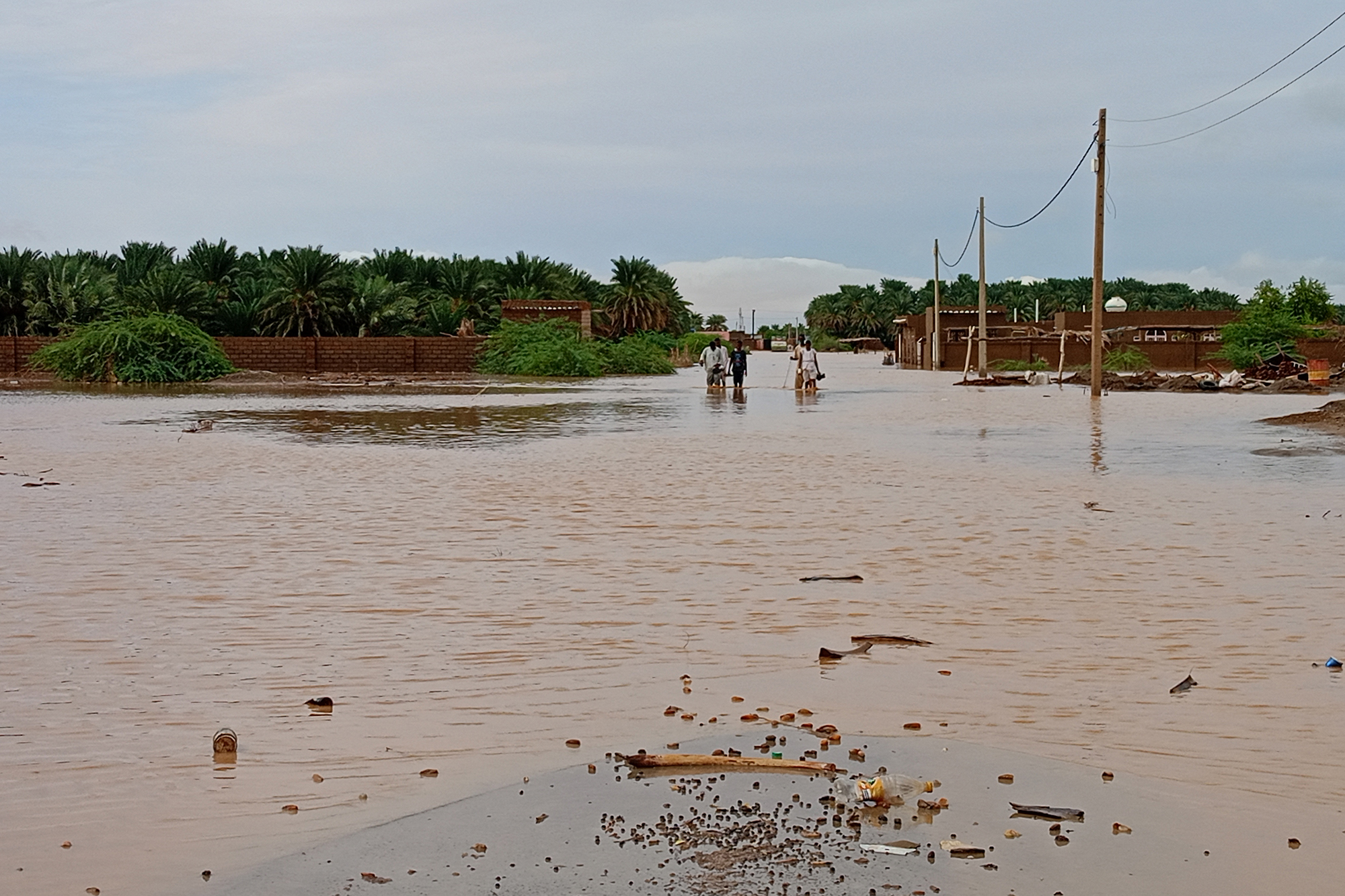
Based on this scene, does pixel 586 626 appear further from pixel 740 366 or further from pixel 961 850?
pixel 740 366

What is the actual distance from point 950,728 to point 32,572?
20.9ft

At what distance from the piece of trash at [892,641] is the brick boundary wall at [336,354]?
47417 mm

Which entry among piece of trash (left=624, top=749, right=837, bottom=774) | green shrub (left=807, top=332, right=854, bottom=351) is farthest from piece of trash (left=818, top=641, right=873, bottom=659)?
green shrub (left=807, top=332, right=854, bottom=351)

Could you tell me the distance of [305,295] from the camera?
2149 inches

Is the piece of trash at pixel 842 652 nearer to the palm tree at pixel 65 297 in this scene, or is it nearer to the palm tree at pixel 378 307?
the palm tree at pixel 378 307

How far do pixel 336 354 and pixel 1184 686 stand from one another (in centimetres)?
4943

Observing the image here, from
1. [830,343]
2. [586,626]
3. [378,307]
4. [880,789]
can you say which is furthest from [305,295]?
[830,343]

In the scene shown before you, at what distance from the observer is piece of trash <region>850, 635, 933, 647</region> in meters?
6.97

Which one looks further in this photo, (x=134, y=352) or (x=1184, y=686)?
(x=134, y=352)

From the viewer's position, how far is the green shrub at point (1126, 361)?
56750 millimetres

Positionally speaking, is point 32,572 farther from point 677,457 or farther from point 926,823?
point 677,457

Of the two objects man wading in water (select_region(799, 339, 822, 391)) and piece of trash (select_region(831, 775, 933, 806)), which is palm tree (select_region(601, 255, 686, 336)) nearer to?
man wading in water (select_region(799, 339, 822, 391))

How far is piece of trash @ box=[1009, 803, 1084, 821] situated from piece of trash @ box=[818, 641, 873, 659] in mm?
2179

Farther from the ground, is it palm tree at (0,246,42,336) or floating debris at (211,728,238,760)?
palm tree at (0,246,42,336)
